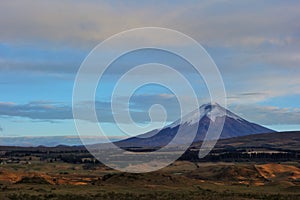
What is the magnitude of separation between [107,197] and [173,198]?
28.3 ft

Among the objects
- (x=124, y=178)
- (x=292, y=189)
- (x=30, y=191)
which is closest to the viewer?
(x=30, y=191)

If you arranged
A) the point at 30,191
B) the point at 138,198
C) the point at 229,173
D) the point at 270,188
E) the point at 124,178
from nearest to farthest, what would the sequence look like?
the point at 138,198 < the point at 30,191 < the point at 270,188 < the point at 124,178 < the point at 229,173

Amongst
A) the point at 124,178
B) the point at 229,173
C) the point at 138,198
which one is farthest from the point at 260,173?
the point at 138,198

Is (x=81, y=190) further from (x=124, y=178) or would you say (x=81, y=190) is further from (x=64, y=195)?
(x=124, y=178)

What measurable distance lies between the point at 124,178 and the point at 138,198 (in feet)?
90.8

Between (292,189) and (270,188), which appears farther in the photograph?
(270,188)

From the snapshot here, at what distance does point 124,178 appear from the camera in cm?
8862

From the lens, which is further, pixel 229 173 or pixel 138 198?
pixel 229 173

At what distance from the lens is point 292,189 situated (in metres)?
77.3

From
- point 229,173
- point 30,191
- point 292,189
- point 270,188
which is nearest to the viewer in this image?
point 30,191

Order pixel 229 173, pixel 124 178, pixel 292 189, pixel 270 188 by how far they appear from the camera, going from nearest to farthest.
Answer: pixel 292 189 < pixel 270 188 < pixel 124 178 < pixel 229 173

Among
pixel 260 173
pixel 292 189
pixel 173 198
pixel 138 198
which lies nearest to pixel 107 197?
pixel 138 198

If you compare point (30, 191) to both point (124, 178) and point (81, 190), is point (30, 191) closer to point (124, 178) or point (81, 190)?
point (81, 190)

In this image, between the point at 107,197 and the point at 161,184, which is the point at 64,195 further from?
the point at 161,184
